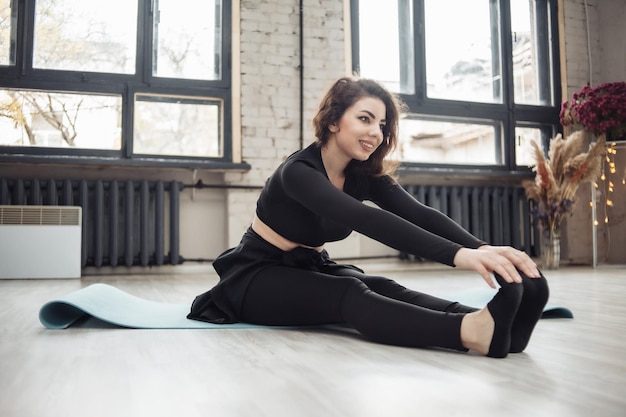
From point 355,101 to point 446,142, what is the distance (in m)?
3.57

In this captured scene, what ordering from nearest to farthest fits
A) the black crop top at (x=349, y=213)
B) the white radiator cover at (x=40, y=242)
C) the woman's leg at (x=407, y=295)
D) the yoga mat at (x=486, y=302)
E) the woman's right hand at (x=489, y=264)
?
the woman's right hand at (x=489, y=264), the black crop top at (x=349, y=213), the woman's leg at (x=407, y=295), the yoga mat at (x=486, y=302), the white radiator cover at (x=40, y=242)

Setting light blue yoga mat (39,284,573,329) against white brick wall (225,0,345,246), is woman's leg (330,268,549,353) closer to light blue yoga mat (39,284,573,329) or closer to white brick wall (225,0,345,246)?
light blue yoga mat (39,284,573,329)

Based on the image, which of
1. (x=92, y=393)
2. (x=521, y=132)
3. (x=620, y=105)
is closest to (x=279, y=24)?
(x=521, y=132)

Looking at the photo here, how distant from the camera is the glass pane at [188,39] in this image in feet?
14.4

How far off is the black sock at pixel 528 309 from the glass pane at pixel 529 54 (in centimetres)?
452

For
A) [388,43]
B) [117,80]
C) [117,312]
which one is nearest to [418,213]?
[117,312]

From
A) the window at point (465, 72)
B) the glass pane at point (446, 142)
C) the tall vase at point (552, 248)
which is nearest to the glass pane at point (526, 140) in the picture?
the window at point (465, 72)

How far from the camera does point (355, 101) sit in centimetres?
170

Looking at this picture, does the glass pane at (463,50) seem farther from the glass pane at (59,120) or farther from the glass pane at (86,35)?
the glass pane at (59,120)

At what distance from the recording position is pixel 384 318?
143 centimetres

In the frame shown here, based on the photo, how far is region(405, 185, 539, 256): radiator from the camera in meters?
4.88

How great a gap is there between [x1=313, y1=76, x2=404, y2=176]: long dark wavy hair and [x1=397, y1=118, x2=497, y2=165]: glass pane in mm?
3119

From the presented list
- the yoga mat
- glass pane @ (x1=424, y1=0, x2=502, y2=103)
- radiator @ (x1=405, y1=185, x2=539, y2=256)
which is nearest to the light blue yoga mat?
the yoga mat

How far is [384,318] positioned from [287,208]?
0.46 m
